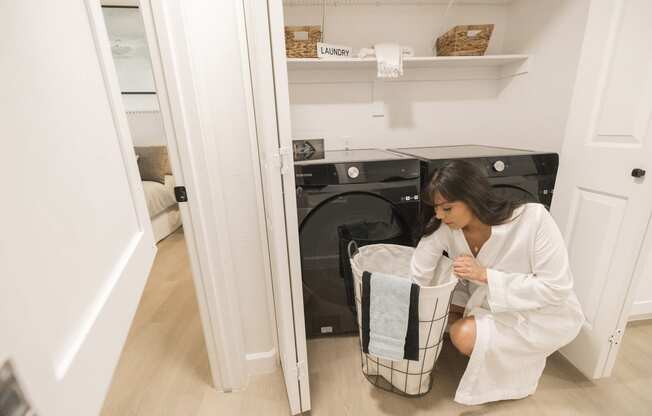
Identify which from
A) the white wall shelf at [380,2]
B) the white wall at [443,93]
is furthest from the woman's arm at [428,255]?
the white wall shelf at [380,2]

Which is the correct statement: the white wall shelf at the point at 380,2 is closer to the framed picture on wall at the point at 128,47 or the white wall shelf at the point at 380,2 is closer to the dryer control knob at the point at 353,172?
the dryer control knob at the point at 353,172

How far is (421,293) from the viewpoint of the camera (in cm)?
104

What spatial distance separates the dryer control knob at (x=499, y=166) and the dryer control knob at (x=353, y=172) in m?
0.67

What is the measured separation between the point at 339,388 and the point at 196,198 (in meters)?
1.08

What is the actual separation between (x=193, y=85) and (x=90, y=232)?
72cm

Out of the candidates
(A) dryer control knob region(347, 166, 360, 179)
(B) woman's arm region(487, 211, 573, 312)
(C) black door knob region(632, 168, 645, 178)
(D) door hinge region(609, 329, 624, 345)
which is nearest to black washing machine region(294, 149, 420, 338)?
(A) dryer control knob region(347, 166, 360, 179)

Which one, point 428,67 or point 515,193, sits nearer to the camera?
point 515,193

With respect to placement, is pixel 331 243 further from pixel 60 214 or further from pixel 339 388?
pixel 60 214

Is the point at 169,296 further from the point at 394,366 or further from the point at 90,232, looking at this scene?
the point at 90,232

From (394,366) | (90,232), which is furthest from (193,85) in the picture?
(394,366)

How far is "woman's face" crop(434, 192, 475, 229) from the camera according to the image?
3.57 feet

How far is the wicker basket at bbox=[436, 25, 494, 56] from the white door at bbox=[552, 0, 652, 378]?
531mm

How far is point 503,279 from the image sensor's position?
1081 millimetres

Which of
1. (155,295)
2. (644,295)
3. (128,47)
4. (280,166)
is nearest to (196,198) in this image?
(280,166)
